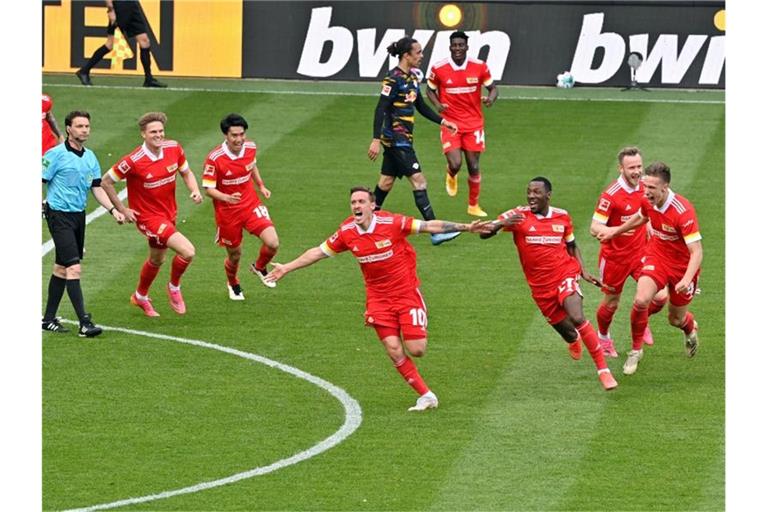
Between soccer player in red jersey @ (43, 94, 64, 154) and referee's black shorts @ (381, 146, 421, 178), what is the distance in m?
4.24

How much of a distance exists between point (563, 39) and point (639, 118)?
8.33 ft

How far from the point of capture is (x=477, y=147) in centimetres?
2364

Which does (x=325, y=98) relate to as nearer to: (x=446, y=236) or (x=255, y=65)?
(x=255, y=65)

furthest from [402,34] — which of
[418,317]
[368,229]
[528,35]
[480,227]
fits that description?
[480,227]

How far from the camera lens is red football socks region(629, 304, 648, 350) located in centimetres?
1670

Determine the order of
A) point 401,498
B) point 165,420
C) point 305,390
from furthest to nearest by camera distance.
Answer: point 305,390
point 165,420
point 401,498

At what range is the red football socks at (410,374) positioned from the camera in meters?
15.6

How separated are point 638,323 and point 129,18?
16.0 meters

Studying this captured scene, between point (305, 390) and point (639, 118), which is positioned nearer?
point (305, 390)

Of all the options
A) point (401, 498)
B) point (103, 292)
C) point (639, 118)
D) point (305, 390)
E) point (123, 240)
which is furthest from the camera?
point (639, 118)

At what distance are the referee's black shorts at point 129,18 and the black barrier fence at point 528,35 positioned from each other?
6.61 feet

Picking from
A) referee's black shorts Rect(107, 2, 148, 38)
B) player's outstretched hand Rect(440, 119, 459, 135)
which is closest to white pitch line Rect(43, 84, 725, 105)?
referee's black shorts Rect(107, 2, 148, 38)

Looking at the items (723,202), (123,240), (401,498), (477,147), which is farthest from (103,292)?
(723,202)

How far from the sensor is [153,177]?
61.6 ft
